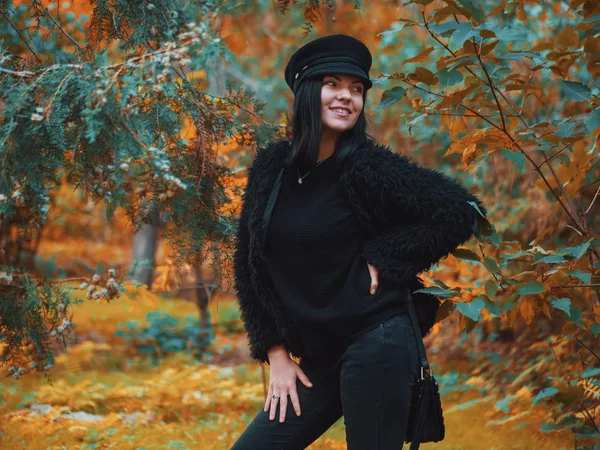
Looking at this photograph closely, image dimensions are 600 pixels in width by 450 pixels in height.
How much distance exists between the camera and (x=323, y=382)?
6.84 feet

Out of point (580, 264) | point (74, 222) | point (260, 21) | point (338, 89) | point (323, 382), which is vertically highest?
point (260, 21)

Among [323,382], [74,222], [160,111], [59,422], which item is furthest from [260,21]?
[323,382]

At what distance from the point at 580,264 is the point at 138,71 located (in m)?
1.66

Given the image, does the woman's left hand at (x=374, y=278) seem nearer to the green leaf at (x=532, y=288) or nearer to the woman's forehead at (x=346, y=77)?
the green leaf at (x=532, y=288)

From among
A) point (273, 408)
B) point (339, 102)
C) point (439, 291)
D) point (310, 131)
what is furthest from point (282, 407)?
point (339, 102)

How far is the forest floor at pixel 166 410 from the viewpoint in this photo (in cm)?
351

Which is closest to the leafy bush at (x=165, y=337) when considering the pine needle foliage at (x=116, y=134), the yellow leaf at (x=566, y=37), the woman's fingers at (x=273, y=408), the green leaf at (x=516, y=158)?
the pine needle foliage at (x=116, y=134)

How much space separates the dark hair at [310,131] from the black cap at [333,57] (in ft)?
0.13

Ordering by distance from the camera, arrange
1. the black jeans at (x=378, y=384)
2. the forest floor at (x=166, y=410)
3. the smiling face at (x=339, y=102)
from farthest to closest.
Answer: the forest floor at (x=166, y=410) → the smiling face at (x=339, y=102) → the black jeans at (x=378, y=384)

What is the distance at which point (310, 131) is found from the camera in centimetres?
210

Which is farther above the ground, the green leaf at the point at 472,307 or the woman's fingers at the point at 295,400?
the green leaf at the point at 472,307

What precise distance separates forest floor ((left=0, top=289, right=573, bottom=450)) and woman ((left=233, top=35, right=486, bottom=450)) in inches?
28.9

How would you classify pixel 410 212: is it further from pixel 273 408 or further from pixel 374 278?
pixel 273 408

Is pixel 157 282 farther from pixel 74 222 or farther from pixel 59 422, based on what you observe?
pixel 74 222
